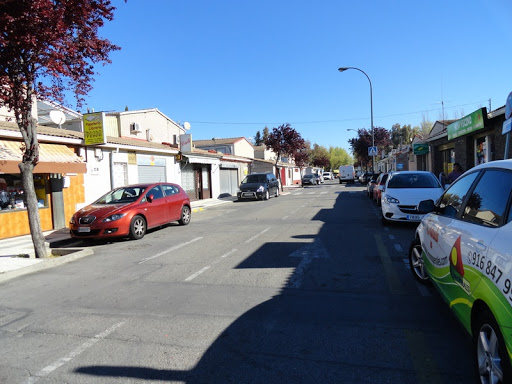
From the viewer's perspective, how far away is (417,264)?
205 inches

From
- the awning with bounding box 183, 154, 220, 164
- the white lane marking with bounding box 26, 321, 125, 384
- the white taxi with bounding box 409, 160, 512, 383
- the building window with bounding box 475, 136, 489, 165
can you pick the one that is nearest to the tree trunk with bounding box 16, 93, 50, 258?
the white lane marking with bounding box 26, 321, 125, 384

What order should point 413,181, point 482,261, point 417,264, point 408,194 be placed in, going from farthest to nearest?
point 413,181
point 408,194
point 417,264
point 482,261

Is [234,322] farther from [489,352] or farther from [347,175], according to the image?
[347,175]

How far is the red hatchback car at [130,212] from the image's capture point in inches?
376

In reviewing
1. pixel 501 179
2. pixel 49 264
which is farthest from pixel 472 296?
pixel 49 264

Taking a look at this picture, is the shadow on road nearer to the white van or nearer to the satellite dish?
the satellite dish

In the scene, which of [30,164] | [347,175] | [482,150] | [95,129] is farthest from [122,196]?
[347,175]

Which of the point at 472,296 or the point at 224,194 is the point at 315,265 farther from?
the point at 224,194

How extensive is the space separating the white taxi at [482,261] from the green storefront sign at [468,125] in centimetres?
1321

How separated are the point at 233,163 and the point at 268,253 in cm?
2399

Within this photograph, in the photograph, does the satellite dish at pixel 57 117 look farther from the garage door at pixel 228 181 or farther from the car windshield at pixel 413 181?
the garage door at pixel 228 181

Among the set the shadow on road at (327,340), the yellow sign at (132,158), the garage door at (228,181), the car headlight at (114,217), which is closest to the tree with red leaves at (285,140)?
the garage door at (228,181)

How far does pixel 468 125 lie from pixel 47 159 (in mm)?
17338

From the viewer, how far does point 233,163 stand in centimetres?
3106
